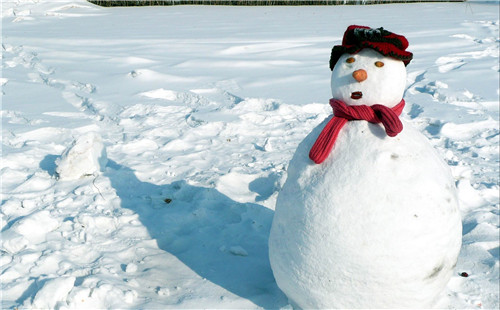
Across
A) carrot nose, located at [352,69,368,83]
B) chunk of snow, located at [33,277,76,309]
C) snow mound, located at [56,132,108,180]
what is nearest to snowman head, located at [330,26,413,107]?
carrot nose, located at [352,69,368,83]

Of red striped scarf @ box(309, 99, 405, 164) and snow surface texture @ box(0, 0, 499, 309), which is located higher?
red striped scarf @ box(309, 99, 405, 164)

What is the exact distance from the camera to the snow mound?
12.4 feet

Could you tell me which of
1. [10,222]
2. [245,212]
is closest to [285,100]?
[245,212]

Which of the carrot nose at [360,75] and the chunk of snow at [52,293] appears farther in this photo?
the chunk of snow at [52,293]

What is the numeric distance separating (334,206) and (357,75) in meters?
0.57

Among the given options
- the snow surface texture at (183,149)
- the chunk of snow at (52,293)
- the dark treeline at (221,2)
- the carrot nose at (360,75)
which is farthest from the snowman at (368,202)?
the dark treeline at (221,2)

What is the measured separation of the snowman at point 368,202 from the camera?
2021 mm

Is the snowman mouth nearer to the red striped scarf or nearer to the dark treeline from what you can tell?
the red striped scarf

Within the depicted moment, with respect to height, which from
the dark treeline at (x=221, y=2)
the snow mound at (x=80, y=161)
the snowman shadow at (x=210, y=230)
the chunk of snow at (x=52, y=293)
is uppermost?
the dark treeline at (x=221, y=2)

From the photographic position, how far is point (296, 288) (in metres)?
2.24

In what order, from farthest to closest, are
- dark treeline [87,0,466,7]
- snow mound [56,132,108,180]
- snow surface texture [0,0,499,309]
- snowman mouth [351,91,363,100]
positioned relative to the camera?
dark treeline [87,0,466,7]
snow mound [56,132,108,180]
snow surface texture [0,0,499,309]
snowman mouth [351,91,363,100]

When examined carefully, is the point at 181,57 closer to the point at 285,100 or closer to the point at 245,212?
the point at 285,100

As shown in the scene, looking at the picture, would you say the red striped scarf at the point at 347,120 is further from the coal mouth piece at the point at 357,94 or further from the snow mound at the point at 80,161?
the snow mound at the point at 80,161

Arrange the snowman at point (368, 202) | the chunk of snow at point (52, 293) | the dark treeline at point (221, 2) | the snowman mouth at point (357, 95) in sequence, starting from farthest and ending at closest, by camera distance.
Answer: the dark treeline at point (221, 2) < the chunk of snow at point (52, 293) < the snowman mouth at point (357, 95) < the snowman at point (368, 202)
